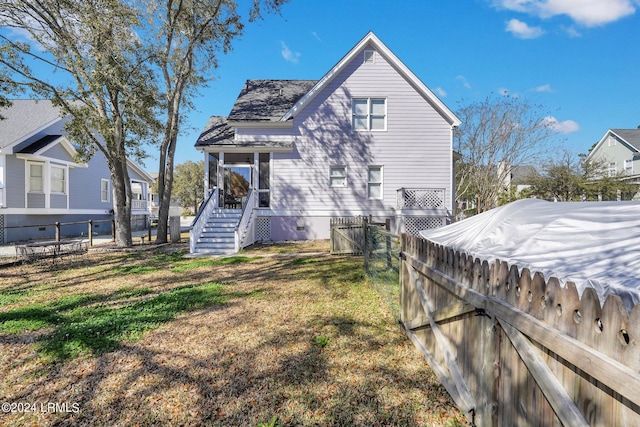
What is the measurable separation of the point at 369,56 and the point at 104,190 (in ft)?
67.1

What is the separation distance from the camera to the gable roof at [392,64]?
14522 mm

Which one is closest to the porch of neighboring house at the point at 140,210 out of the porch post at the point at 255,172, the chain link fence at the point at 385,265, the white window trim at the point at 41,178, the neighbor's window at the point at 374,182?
the white window trim at the point at 41,178

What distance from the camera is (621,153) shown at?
2986 centimetres

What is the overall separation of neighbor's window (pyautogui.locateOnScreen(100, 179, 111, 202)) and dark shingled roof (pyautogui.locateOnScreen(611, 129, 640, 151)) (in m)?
45.2

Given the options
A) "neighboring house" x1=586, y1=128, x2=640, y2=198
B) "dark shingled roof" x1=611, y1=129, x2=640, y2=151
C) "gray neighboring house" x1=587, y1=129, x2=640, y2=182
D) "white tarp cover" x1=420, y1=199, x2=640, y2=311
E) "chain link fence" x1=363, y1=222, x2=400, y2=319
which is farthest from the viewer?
"dark shingled roof" x1=611, y1=129, x2=640, y2=151

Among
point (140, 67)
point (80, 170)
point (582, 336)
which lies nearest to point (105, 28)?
point (140, 67)

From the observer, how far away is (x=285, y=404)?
2803 mm

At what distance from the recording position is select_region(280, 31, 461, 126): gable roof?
1452cm

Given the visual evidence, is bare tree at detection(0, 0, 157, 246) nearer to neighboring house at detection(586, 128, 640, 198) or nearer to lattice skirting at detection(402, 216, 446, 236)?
lattice skirting at detection(402, 216, 446, 236)

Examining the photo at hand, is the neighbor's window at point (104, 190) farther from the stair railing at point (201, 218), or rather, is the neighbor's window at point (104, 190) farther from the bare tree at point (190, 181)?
the bare tree at point (190, 181)

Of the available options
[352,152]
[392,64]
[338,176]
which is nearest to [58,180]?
[338,176]

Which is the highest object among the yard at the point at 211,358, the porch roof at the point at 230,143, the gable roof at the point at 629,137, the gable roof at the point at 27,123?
the gable roof at the point at 629,137

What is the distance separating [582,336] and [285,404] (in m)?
2.44

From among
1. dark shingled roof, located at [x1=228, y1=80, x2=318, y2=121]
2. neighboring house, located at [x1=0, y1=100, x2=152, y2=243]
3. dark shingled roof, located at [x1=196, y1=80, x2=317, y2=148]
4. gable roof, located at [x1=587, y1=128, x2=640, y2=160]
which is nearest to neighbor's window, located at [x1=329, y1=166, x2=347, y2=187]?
dark shingled roof, located at [x1=196, y1=80, x2=317, y2=148]
